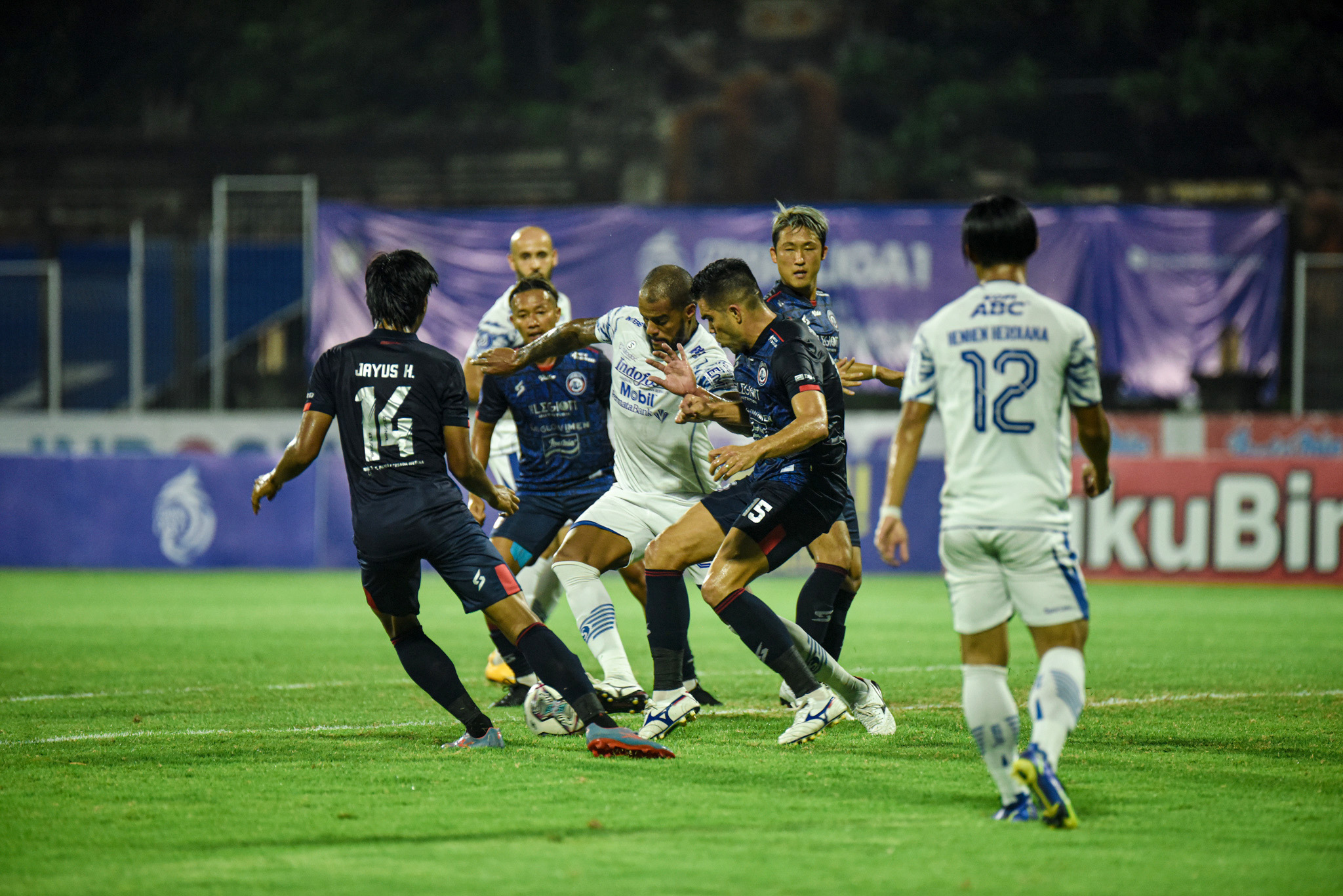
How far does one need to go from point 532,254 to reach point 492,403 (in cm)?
157

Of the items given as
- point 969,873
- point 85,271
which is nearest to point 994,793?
point 969,873

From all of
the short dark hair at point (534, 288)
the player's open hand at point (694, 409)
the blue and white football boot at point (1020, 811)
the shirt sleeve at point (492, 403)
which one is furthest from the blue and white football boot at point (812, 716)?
the short dark hair at point (534, 288)

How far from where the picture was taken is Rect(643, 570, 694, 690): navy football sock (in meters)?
6.88

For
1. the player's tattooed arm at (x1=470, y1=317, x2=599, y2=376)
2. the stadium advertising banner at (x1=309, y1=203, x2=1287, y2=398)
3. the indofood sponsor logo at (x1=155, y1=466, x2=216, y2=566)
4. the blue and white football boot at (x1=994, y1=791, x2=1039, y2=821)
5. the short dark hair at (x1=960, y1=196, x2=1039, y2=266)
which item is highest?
the stadium advertising banner at (x1=309, y1=203, x2=1287, y2=398)

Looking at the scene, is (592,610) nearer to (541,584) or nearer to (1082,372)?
(541,584)

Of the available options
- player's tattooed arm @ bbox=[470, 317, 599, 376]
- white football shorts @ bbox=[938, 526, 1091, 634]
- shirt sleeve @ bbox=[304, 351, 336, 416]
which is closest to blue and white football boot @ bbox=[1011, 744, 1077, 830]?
white football shorts @ bbox=[938, 526, 1091, 634]

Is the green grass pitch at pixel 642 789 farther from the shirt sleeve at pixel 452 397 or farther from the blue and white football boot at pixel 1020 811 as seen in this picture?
the shirt sleeve at pixel 452 397

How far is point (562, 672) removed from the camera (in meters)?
6.11

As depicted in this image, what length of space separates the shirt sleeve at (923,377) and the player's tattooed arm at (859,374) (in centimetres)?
210

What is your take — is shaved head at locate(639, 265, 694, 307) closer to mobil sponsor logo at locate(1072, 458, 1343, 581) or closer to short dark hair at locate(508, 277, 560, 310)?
short dark hair at locate(508, 277, 560, 310)

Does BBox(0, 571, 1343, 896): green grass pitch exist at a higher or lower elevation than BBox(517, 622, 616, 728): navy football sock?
lower

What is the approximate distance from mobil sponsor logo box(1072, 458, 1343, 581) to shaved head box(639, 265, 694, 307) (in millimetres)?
9321

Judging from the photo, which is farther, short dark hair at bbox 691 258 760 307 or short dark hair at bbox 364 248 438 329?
short dark hair at bbox 691 258 760 307

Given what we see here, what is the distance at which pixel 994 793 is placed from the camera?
217 inches
